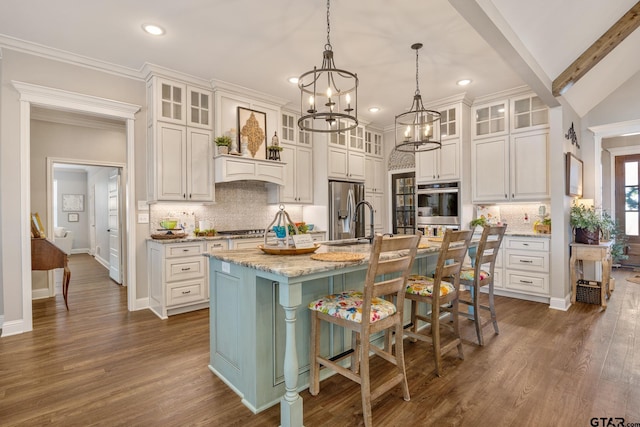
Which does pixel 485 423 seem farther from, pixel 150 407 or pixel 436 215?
pixel 436 215

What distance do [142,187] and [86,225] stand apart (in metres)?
8.15

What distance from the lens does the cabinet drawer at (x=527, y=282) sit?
4164 mm

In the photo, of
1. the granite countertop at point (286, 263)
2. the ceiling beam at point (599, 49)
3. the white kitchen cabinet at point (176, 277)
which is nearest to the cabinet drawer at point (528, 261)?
the ceiling beam at point (599, 49)

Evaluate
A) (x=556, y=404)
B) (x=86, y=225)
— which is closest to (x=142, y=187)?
(x=556, y=404)

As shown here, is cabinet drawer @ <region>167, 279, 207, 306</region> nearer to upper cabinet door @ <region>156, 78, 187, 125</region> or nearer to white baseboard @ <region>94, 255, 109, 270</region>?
upper cabinet door @ <region>156, 78, 187, 125</region>

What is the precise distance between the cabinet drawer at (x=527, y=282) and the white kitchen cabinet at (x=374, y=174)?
9.08ft

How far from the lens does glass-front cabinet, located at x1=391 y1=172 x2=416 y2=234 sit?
6016mm

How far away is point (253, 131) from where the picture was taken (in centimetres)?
461

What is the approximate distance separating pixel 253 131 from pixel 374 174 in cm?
273

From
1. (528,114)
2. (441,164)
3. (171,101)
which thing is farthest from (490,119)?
(171,101)

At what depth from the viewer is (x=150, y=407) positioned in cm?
201

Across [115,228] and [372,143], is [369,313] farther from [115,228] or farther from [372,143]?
[115,228]

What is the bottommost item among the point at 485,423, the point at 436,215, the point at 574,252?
the point at 485,423

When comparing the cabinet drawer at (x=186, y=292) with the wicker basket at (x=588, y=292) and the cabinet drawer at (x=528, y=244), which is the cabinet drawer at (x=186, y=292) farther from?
the wicker basket at (x=588, y=292)
